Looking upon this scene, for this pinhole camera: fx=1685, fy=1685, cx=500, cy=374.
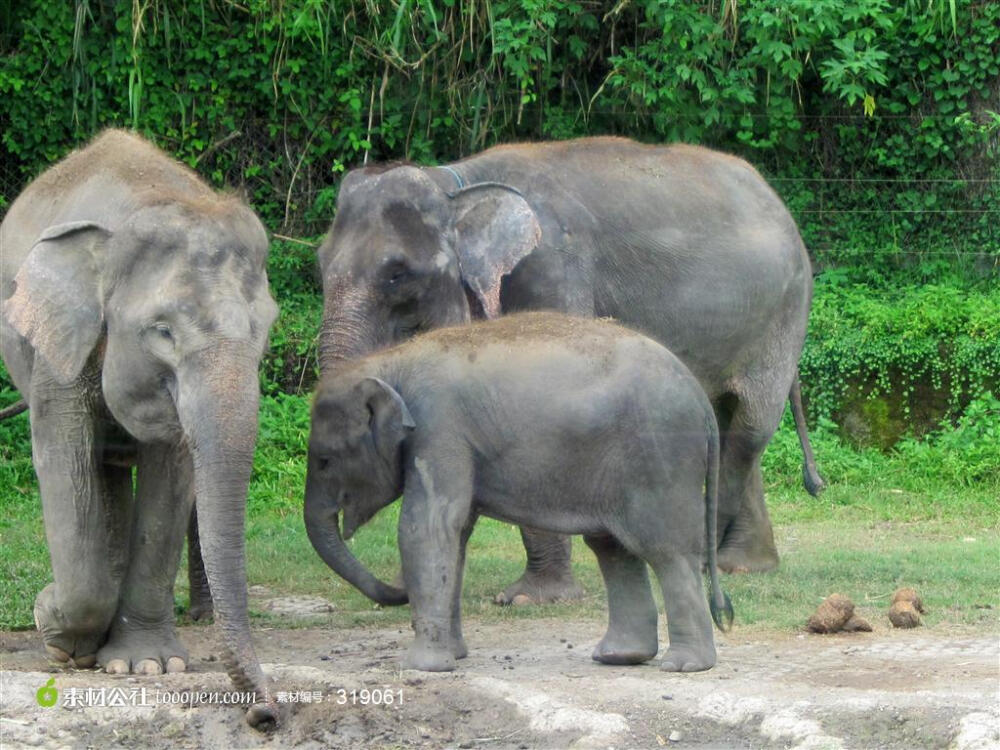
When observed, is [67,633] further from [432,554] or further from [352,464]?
[432,554]

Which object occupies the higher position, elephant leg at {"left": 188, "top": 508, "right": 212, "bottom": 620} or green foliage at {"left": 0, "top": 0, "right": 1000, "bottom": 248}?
green foliage at {"left": 0, "top": 0, "right": 1000, "bottom": 248}

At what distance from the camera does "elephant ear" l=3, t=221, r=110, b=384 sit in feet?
16.2

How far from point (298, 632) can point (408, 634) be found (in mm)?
427

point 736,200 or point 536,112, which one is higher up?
point 536,112

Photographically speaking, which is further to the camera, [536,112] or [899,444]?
[536,112]

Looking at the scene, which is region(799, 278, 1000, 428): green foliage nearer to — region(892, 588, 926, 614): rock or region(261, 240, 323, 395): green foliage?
region(261, 240, 323, 395): green foliage

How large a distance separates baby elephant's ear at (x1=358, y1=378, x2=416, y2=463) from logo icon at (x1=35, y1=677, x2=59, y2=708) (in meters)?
1.29

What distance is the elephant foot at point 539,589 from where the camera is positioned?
6.78 m

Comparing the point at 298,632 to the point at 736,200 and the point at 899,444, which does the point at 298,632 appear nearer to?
the point at 736,200

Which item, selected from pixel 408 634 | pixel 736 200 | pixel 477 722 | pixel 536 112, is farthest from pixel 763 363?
pixel 536 112

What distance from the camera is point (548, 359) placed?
17.6 feet

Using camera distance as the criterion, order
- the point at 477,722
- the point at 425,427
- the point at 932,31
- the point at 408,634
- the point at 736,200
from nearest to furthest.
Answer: the point at 477,722 < the point at 425,427 < the point at 408,634 < the point at 736,200 < the point at 932,31

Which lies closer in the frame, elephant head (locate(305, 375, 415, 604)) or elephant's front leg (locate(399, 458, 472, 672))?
elephant's front leg (locate(399, 458, 472, 672))

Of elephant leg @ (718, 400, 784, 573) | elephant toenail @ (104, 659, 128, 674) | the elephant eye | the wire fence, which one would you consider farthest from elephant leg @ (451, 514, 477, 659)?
the wire fence
